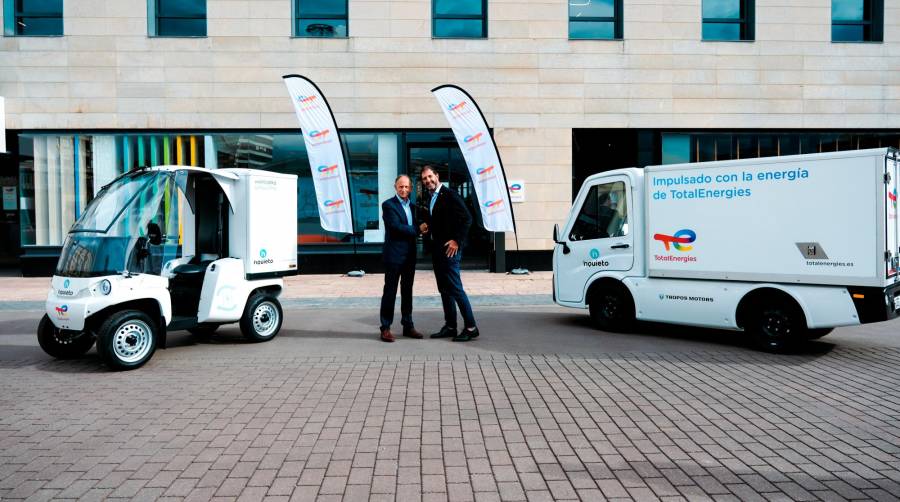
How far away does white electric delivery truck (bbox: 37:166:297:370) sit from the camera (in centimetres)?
631

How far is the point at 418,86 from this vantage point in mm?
16609

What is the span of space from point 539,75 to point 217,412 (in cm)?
1359

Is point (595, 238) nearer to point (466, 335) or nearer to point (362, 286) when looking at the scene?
point (466, 335)

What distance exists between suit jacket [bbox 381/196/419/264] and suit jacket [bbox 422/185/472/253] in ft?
0.86

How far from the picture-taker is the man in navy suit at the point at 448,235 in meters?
7.74

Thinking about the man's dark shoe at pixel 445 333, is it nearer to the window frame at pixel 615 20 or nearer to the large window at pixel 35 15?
the window frame at pixel 615 20

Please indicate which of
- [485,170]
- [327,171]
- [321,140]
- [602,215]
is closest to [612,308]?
[602,215]

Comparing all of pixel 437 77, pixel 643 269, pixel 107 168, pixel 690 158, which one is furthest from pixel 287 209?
pixel 690 158

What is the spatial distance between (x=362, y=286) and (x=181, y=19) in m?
8.37

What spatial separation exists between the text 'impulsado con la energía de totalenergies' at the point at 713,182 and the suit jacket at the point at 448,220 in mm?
2295

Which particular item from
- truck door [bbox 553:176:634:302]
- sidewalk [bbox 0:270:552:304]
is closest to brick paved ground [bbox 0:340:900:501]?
truck door [bbox 553:176:634:302]

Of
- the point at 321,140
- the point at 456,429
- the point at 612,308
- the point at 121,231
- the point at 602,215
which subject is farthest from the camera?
the point at 321,140

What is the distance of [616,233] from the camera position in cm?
838

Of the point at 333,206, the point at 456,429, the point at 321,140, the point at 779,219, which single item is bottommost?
the point at 456,429
